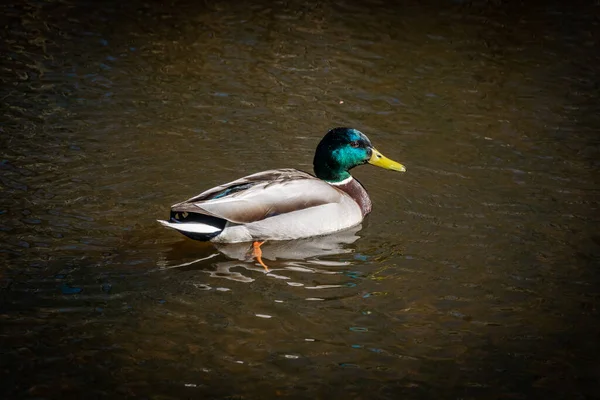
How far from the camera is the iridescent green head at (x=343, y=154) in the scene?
8.25 meters

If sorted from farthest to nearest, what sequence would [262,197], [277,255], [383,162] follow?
[383,162]
[262,197]
[277,255]

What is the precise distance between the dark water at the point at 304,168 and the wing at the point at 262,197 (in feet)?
1.04

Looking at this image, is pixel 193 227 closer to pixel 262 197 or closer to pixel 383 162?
pixel 262 197

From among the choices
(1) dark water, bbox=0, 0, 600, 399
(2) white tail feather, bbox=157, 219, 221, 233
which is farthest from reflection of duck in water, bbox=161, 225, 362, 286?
(2) white tail feather, bbox=157, 219, 221, 233

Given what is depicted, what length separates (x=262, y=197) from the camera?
25.0 feet

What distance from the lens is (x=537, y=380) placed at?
5.72m

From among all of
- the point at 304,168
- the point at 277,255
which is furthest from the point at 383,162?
the point at 277,255

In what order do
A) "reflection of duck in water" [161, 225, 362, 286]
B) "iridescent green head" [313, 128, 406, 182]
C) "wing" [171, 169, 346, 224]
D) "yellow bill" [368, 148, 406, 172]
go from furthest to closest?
1. "yellow bill" [368, 148, 406, 172]
2. "iridescent green head" [313, 128, 406, 182]
3. "wing" [171, 169, 346, 224]
4. "reflection of duck in water" [161, 225, 362, 286]

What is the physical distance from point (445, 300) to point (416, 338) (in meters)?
0.62

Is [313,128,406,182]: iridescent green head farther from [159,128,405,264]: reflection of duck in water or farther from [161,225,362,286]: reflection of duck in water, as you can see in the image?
[161,225,362,286]: reflection of duck in water

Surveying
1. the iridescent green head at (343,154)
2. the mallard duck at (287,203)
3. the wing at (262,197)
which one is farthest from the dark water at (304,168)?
the iridescent green head at (343,154)

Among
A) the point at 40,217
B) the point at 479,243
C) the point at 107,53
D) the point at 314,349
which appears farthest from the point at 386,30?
the point at 314,349

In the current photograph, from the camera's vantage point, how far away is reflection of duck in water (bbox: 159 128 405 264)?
738 cm

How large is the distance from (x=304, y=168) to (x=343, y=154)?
80 cm
